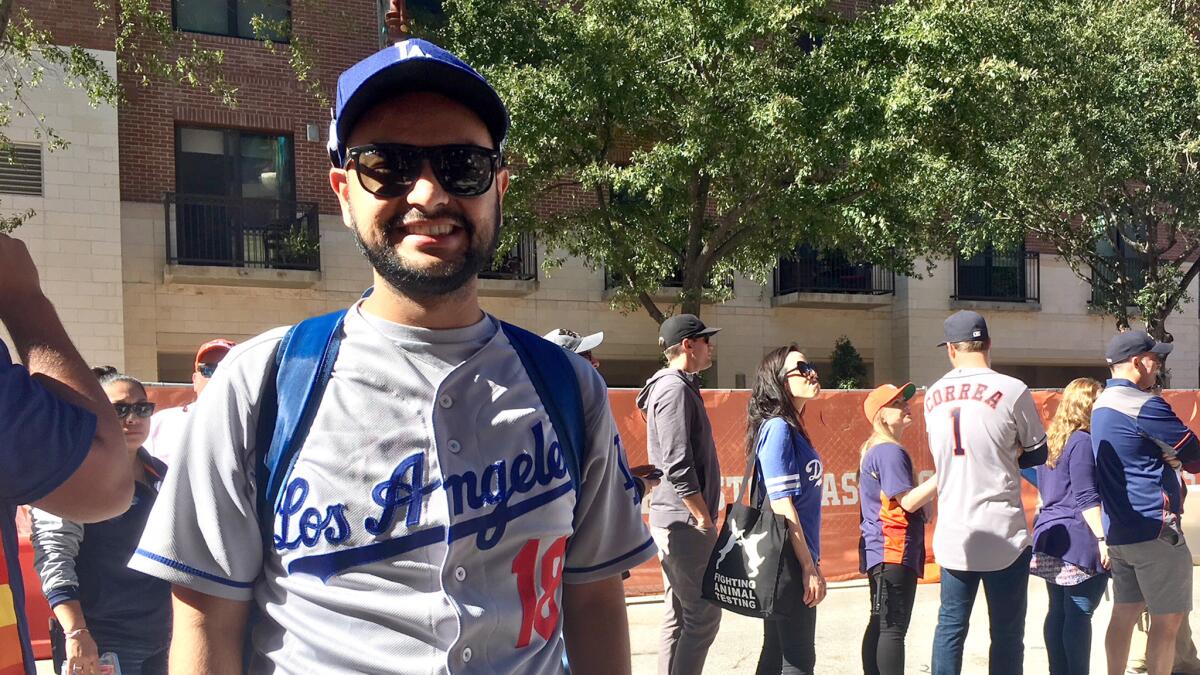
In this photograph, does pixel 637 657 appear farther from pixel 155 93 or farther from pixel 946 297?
pixel 946 297

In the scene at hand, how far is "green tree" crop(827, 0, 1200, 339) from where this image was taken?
14602 millimetres

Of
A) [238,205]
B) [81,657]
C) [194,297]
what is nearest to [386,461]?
[81,657]

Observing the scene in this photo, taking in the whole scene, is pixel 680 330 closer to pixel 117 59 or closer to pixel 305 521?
pixel 305 521

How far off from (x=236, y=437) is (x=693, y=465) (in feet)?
12.8

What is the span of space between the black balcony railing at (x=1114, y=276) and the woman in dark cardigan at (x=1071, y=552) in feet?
54.4

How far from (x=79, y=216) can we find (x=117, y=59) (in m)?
2.54

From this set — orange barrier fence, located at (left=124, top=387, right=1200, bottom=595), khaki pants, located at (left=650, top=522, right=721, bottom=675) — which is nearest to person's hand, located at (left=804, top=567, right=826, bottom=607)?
khaki pants, located at (left=650, top=522, right=721, bottom=675)

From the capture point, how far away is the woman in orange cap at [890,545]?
548 cm

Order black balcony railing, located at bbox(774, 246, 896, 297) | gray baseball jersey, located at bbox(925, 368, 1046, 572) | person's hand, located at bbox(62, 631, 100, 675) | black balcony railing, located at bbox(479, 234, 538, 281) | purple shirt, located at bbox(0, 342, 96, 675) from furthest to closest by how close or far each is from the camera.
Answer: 1. black balcony railing, located at bbox(774, 246, 896, 297)
2. black balcony railing, located at bbox(479, 234, 538, 281)
3. gray baseball jersey, located at bbox(925, 368, 1046, 572)
4. person's hand, located at bbox(62, 631, 100, 675)
5. purple shirt, located at bbox(0, 342, 96, 675)

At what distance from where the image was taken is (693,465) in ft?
18.2

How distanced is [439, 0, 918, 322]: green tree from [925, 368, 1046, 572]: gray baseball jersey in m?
9.20

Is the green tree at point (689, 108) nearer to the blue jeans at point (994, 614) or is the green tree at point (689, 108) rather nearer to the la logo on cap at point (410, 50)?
the blue jeans at point (994, 614)

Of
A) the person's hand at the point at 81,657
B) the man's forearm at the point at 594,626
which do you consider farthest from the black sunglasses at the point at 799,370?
the man's forearm at the point at 594,626

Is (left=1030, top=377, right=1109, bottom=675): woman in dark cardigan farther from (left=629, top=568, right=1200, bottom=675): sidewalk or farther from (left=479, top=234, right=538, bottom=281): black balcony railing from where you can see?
(left=479, top=234, right=538, bottom=281): black balcony railing
